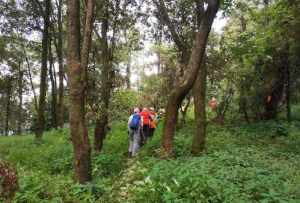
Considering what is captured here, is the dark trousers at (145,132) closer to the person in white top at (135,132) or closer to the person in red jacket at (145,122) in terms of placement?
the person in red jacket at (145,122)

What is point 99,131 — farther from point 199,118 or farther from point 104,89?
point 199,118

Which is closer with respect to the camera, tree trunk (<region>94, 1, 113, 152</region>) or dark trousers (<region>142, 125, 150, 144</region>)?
tree trunk (<region>94, 1, 113, 152</region>)

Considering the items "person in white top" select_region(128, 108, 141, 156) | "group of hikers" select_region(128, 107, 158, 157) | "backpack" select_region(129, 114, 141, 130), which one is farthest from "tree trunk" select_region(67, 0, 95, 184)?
"backpack" select_region(129, 114, 141, 130)

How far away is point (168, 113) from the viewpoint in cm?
1202

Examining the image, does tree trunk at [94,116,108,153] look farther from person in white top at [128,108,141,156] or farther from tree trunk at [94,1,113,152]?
person in white top at [128,108,141,156]

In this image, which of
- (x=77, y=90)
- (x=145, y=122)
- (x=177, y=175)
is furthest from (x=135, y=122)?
(x=177, y=175)

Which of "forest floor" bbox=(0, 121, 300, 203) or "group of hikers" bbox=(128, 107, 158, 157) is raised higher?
"group of hikers" bbox=(128, 107, 158, 157)

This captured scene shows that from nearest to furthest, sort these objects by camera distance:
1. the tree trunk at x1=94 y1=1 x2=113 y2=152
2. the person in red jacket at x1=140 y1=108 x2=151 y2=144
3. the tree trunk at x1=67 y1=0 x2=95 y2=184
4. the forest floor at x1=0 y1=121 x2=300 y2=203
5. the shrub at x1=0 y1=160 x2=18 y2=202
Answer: the shrub at x1=0 y1=160 x2=18 y2=202 → the forest floor at x1=0 y1=121 x2=300 y2=203 → the tree trunk at x1=67 y1=0 x2=95 y2=184 → the tree trunk at x1=94 y1=1 x2=113 y2=152 → the person in red jacket at x1=140 y1=108 x2=151 y2=144

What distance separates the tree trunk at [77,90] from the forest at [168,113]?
22 mm

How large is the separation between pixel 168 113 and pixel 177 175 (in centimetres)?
327

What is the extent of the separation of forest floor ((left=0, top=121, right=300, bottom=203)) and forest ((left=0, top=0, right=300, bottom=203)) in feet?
0.11

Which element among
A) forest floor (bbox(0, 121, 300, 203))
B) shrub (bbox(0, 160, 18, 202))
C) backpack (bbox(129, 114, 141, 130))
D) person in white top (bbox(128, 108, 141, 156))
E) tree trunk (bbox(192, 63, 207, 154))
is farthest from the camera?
backpack (bbox(129, 114, 141, 130))

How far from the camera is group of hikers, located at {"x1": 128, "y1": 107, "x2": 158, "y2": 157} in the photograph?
14.8 meters

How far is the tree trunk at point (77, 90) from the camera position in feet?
31.0
